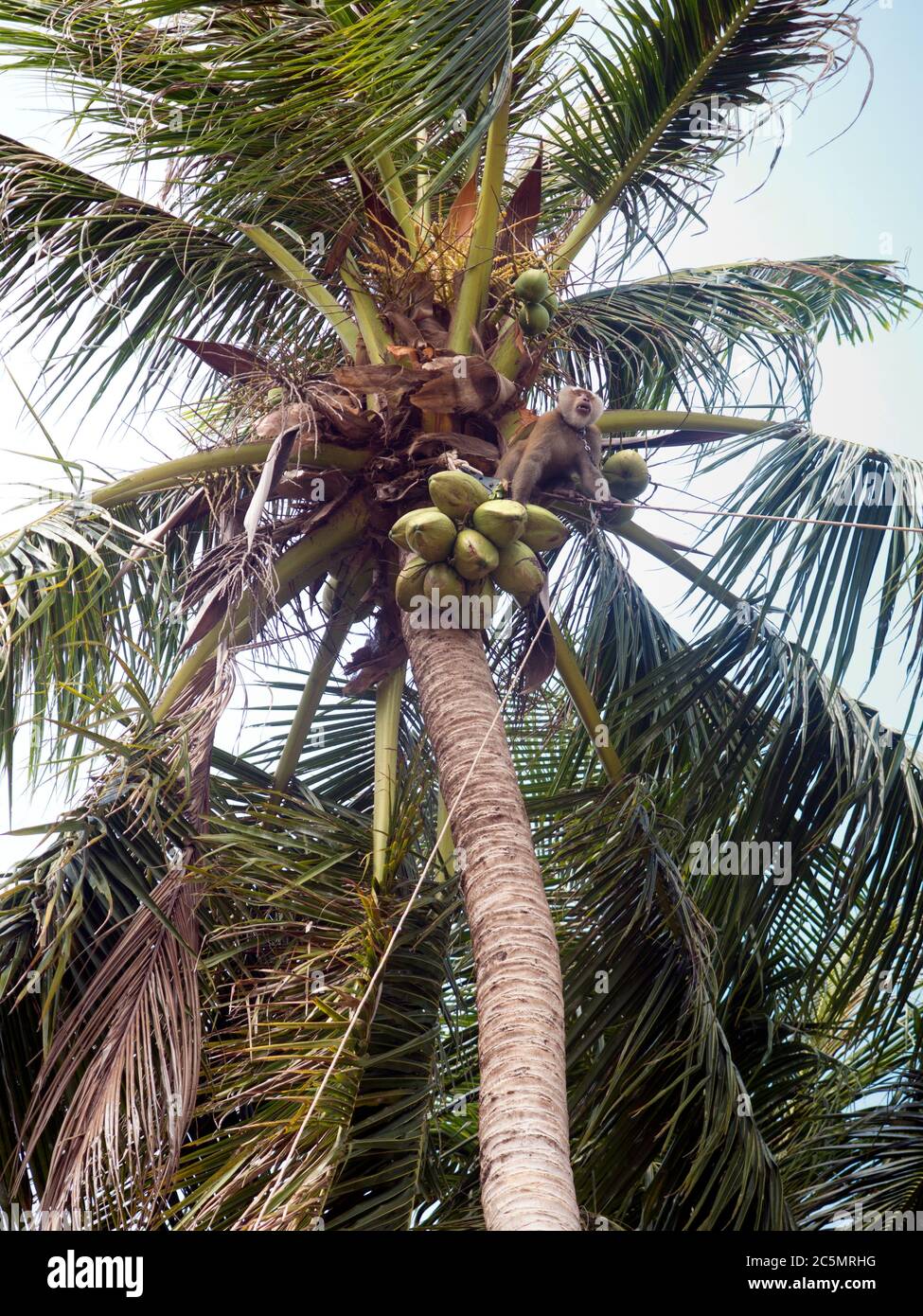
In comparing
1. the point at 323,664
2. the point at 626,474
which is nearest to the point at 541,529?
the point at 626,474

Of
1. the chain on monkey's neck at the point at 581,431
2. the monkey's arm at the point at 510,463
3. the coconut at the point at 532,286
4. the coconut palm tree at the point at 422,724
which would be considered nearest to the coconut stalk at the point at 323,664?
the coconut palm tree at the point at 422,724

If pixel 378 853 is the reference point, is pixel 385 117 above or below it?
above

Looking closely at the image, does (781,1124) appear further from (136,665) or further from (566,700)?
(136,665)

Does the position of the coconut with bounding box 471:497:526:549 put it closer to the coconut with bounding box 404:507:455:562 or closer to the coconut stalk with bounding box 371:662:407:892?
the coconut with bounding box 404:507:455:562

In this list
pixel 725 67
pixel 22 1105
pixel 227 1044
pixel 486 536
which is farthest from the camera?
pixel 725 67

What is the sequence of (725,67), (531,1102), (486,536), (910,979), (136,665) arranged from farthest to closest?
(136,665) → (725,67) → (910,979) → (486,536) → (531,1102)

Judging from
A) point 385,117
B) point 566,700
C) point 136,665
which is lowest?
point 566,700

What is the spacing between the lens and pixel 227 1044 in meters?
3.64

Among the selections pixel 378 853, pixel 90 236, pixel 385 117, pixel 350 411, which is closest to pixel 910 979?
Result: pixel 378 853

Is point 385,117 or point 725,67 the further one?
point 725,67

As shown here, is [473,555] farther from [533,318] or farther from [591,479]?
[533,318]

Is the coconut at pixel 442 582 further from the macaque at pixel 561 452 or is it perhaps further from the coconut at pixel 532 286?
the coconut at pixel 532 286

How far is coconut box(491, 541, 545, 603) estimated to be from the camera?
13.0 feet

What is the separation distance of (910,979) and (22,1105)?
3038 millimetres
